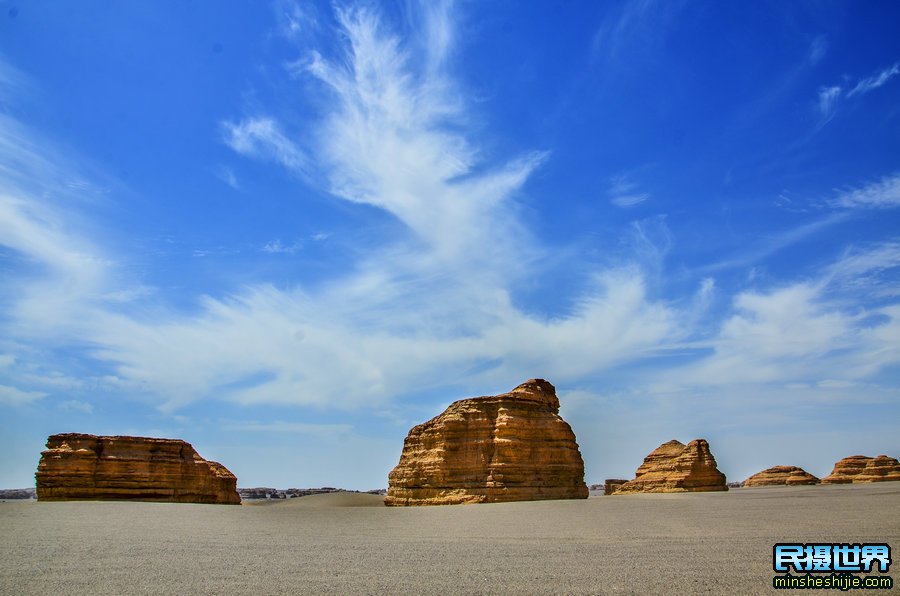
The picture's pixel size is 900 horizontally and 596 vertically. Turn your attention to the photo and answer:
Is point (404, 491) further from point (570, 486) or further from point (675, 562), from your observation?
point (675, 562)

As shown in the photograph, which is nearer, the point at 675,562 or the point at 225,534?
the point at 675,562

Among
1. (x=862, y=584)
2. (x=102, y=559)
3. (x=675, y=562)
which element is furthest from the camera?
(x=102, y=559)

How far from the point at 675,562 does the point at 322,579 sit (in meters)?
6.33

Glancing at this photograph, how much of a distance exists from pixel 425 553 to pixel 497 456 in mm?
20462

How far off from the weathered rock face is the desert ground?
6028 cm

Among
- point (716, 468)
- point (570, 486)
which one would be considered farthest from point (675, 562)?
point (716, 468)

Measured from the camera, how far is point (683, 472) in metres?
52.5

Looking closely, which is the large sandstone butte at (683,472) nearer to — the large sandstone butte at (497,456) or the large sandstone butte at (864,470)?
the large sandstone butte at (497,456)

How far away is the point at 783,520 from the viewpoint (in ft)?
58.8

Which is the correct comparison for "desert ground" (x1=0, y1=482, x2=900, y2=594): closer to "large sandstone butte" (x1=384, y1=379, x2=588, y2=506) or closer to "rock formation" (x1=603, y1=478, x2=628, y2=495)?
"large sandstone butte" (x1=384, y1=379, x2=588, y2=506)

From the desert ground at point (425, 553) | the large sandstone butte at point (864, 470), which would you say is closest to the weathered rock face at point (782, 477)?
the large sandstone butte at point (864, 470)

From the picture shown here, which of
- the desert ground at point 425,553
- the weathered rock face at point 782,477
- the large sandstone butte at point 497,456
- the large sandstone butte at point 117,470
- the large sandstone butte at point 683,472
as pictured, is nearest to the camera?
the desert ground at point 425,553

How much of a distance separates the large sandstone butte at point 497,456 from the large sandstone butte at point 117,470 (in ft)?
51.7

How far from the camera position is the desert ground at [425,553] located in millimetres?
8883
